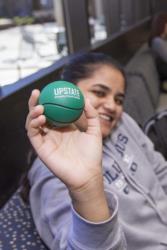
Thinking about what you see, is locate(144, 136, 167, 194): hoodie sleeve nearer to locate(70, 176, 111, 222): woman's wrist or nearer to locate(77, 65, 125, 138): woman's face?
locate(77, 65, 125, 138): woman's face

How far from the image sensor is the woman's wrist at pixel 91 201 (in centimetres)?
69

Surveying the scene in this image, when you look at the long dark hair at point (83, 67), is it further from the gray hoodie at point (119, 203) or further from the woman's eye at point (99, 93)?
the gray hoodie at point (119, 203)

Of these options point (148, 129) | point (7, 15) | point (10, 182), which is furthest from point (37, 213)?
point (7, 15)

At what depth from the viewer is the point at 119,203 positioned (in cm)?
104

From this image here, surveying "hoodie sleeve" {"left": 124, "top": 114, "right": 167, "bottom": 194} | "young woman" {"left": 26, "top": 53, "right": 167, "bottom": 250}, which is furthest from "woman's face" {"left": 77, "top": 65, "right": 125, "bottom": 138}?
"hoodie sleeve" {"left": 124, "top": 114, "right": 167, "bottom": 194}

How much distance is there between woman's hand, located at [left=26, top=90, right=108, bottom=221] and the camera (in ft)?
2.24

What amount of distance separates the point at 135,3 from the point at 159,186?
4019 millimetres

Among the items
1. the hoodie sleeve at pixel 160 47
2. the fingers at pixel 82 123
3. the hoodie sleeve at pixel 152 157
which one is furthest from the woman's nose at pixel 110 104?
the hoodie sleeve at pixel 160 47

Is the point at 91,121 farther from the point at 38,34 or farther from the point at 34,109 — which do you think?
the point at 38,34

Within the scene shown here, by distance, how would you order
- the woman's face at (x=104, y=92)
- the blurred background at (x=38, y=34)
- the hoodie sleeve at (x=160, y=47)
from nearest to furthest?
1. the woman's face at (x=104, y=92)
2. the blurred background at (x=38, y=34)
3. the hoodie sleeve at (x=160, y=47)

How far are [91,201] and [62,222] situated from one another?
0.20m

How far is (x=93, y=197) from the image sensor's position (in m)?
0.69

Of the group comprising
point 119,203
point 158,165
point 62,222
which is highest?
point 62,222

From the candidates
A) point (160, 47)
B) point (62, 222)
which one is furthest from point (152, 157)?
point (160, 47)
